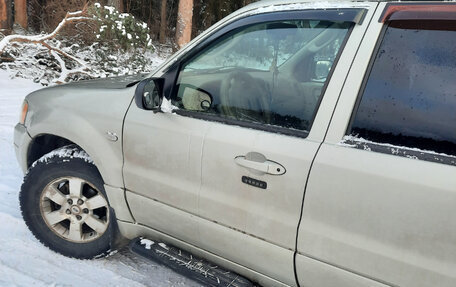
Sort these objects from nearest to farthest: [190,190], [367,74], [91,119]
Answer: [367,74] → [190,190] → [91,119]

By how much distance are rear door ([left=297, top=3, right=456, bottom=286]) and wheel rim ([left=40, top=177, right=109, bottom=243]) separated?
158 cm

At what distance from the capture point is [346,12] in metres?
1.91

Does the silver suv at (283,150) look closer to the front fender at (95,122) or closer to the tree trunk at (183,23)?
the front fender at (95,122)

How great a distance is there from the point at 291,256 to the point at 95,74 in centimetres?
848

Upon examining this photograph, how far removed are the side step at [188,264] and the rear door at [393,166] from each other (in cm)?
52

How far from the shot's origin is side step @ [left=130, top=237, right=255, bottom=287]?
7.30ft

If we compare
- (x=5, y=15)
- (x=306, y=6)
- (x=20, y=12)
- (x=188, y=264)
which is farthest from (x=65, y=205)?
(x=20, y=12)

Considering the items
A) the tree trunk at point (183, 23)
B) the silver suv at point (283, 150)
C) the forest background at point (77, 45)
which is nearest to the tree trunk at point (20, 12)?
the forest background at point (77, 45)

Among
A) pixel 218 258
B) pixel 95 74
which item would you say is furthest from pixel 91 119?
pixel 95 74

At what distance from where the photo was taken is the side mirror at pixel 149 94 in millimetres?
2357

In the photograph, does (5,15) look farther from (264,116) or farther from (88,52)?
(264,116)

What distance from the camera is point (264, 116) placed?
2.11 m

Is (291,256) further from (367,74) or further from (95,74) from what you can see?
(95,74)

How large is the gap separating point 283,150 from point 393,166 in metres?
0.50
